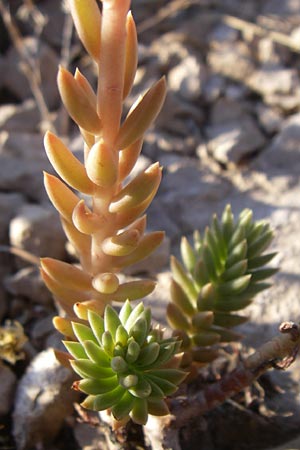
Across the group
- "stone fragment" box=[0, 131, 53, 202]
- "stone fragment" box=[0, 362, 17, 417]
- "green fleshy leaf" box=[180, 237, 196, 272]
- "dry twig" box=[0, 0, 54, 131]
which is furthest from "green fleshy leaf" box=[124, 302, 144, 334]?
"dry twig" box=[0, 0, 54, 131]

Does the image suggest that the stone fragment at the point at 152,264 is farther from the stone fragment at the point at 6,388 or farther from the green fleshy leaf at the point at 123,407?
the green fleshy leaf at the point at 123,407

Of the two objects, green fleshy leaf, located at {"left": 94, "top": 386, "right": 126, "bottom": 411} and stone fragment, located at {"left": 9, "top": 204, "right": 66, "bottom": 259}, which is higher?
green fleshy leaf, located at {"left": 94, "top": 386, "right": 126, "bottom": 411}

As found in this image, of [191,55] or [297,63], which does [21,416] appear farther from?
[297,63]

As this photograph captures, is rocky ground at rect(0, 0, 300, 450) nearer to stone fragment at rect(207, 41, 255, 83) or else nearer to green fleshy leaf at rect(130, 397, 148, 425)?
stone fragment at rect(207, 41, 255, 83)

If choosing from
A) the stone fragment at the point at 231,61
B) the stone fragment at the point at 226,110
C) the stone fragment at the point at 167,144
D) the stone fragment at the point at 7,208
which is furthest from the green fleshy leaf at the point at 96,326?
the stone fragment at the point at 231,61

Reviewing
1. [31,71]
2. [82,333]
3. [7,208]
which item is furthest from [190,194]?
[82,333]

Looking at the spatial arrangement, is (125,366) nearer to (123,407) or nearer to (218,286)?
(123,407)
